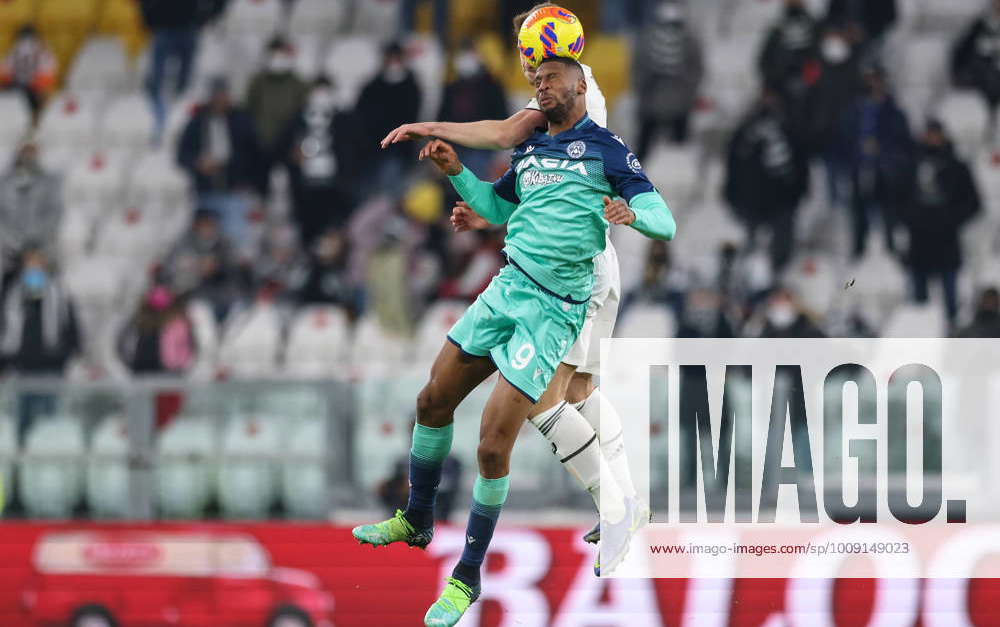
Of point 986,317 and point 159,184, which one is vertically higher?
point 159,184

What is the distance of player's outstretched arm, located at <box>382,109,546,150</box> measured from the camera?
730 centimetres

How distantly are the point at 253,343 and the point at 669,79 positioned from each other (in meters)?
3.97

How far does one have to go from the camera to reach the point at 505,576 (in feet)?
36.8

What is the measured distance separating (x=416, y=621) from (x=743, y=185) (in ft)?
14.6

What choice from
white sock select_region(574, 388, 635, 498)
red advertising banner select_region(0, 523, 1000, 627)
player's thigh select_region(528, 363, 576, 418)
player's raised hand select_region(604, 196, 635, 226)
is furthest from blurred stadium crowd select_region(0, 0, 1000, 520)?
player's raised hand select_region(604, 196, 635, 226)

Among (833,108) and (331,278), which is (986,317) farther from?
(331,278)

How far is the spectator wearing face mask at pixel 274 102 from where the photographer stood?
48.2ft

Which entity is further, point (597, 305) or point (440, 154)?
point (597, 305)

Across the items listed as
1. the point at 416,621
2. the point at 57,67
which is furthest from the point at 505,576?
the point at 57,67

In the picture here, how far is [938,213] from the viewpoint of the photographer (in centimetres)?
1348

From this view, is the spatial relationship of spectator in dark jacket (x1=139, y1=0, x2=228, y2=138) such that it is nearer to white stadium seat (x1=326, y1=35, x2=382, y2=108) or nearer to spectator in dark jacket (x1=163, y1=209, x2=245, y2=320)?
white stadium seat (x1=326, y1=35, x2=382, y2=108)

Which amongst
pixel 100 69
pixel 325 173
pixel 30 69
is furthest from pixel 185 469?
pixel 100 69

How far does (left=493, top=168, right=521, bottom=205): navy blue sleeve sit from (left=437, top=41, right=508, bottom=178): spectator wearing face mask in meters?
5.96

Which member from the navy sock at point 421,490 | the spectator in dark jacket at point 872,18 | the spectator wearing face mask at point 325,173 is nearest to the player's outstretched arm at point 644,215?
the navy sock at point 421,490
